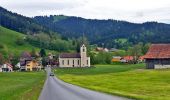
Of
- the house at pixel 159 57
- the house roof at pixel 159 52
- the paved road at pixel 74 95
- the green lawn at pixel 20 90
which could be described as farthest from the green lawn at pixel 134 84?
the house roof at pixel 159 52

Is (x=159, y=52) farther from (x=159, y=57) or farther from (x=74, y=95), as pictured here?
(x=74, y=95)

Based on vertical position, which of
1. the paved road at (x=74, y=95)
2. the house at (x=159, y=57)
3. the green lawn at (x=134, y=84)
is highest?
the house at (x=159, y=57)

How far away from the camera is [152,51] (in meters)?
163

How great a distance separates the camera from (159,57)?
158m

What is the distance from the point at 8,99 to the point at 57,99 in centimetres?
455

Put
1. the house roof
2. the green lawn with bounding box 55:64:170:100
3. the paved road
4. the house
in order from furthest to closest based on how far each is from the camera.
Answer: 1. the house roof
2. the house
3. the green lawn with bounding box 55:64:170:100
4. the paved road

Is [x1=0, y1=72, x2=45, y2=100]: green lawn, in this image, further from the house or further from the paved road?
the house

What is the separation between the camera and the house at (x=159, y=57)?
517 feet

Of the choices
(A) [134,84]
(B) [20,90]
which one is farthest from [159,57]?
(B) [20,90]

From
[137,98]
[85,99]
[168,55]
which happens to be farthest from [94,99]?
[168,55]

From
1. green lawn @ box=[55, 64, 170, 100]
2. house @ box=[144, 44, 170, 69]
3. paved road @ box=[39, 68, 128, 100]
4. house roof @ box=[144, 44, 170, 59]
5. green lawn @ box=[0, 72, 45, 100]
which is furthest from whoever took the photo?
house roof @ box=[144, 44, 170, 59]

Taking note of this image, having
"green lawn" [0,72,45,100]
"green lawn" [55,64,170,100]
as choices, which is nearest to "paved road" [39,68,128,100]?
"green lawn" [0,72,45,100]

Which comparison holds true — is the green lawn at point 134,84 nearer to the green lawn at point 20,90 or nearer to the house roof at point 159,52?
the green lawn at point 20,90

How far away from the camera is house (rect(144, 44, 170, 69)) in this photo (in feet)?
517
